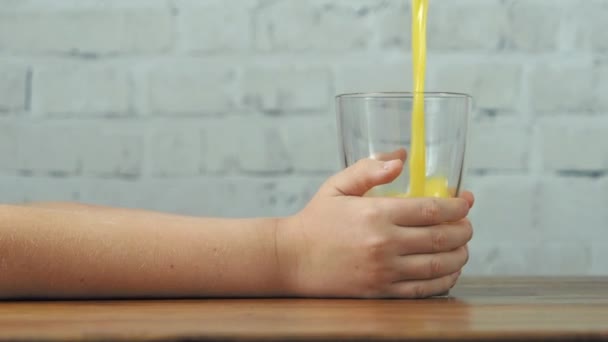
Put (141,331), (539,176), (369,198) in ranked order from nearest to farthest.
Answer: (141,331)
(369,198)
(539,176)

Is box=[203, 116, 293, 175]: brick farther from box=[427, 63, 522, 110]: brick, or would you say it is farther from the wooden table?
the wooden table

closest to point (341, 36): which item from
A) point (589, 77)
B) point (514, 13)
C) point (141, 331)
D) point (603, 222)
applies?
point (514, 13)

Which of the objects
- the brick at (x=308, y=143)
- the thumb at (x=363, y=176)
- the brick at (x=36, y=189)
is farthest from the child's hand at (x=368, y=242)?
the brick at (x=36, y=189)

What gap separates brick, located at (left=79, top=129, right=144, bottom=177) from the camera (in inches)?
48.3

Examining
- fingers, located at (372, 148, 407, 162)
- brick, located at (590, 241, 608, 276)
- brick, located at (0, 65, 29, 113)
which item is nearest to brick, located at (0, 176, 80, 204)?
brick, located at (0, 65, 29, 113)

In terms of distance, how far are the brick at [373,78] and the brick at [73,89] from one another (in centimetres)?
34

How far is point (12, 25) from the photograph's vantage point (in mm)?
1254

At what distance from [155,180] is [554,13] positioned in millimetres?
626

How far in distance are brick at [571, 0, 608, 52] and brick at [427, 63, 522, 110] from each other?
0.34 ft

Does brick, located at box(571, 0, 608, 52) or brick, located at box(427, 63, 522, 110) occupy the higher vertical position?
brick, located at box(571, 0, 608, 52)

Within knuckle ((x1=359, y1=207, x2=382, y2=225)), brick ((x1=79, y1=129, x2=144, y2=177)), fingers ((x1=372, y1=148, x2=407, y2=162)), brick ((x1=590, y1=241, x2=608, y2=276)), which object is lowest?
brick ((x1=590, y1=241, x2=608, y2=276))

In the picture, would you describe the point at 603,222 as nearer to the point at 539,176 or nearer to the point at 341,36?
the point at 539,176

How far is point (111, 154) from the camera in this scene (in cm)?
123

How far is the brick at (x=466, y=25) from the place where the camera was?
1.21 m
